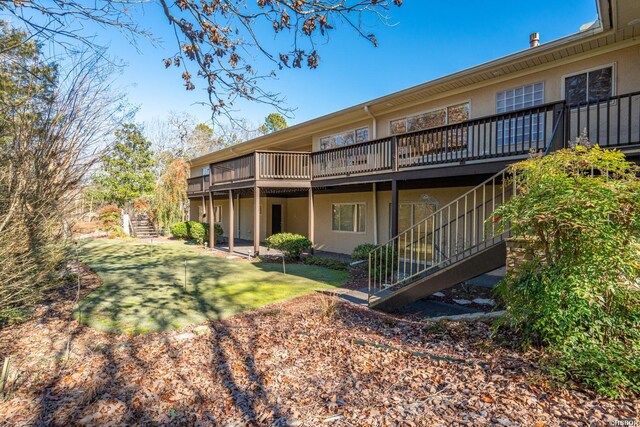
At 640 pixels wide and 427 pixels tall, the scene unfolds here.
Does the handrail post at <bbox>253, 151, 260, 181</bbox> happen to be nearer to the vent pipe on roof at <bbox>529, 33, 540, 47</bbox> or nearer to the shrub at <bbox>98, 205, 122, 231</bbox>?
the vent pipe on roof at <bbox>529, 33, 540, 47</bbox>

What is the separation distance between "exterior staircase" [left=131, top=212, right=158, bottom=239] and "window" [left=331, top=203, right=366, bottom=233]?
14422mm

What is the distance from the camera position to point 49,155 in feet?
18.7

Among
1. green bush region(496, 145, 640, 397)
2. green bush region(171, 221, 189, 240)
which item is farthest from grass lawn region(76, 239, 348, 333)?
green bush region(171, 221, 189, 240)

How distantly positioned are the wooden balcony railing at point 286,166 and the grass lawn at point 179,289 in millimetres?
3501

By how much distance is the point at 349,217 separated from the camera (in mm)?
14336

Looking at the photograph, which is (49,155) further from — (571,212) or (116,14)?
(571,212)

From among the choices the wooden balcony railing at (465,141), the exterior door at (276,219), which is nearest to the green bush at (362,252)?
the wooden balcony railing at (465,141)

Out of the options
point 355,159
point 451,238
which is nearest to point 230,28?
point 451,238

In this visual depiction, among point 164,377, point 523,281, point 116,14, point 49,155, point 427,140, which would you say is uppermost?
point 116,14

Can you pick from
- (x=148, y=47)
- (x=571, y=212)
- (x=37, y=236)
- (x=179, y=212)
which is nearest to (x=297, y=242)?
(x=37, y=236)

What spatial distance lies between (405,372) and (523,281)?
167cm

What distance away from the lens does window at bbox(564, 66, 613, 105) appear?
303 inches

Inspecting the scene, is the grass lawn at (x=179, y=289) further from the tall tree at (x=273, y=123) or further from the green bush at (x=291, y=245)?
the tall tree at (x=273, y=123)

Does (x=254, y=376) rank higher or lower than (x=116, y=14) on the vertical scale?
lower
